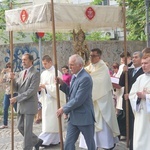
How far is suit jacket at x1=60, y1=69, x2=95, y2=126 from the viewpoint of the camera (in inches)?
222

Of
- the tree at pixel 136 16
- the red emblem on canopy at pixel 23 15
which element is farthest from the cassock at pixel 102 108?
the tree at pixel 136 16

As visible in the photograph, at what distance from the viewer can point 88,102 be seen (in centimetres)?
→ 582

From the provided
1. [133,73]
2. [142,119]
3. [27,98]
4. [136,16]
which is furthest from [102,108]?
[136,16]

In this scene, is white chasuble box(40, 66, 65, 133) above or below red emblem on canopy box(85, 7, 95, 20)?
below

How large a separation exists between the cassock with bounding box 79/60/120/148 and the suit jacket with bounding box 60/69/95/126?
135cm

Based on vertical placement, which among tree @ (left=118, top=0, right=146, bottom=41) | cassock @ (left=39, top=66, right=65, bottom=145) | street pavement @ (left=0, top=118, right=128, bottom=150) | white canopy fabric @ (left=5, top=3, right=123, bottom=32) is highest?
tree @ (left=118, top=0, right=146, bottom=41)

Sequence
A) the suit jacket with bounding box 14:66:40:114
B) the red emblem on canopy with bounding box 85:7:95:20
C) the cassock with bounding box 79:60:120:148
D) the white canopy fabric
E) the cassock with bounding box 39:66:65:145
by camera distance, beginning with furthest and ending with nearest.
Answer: the cassock with bounding box 39:66:65:145, the cassock with bounding box 79:60:120:148, the red emblem on canopy with bounding box 85:7:95:20, the suit jacket with bounding box 14:66:40:114, the white canopy fabric

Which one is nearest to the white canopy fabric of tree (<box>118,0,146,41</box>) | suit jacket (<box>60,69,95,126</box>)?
suit jacket (<box>60,69,95,126</box>)

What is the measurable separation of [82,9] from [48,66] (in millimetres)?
1758

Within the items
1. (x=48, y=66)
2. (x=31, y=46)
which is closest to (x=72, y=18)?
(x=48, y=66)

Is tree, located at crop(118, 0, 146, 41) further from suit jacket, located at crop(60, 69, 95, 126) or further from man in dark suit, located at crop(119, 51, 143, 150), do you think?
suit jacket, located at crop(60, 69, 95, 126)

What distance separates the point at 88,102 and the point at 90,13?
1.85 meters

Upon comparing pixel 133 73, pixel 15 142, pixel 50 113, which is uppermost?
pixel 133 73

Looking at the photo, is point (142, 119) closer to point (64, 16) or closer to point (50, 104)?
point (64, 16)
